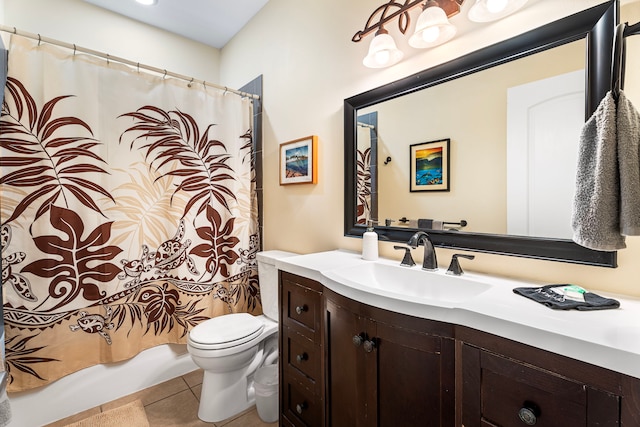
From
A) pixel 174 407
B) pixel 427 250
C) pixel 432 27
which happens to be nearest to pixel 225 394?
pixel 174 407

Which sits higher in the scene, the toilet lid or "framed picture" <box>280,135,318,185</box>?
"framed picture" <box>280,135,318,185</box>

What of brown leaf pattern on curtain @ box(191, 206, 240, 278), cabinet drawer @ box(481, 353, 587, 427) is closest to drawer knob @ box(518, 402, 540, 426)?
cabinet drawer @ box(481, 353, 587, 427)

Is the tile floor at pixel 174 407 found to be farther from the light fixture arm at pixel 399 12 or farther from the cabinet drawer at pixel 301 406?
the light fixture arm at pixel 399 12

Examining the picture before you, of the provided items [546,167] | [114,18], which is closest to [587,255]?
[546,167]

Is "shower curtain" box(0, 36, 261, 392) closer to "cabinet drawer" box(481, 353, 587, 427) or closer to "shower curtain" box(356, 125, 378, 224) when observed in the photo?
"shower curtain" box(356, 125, 378, 224)

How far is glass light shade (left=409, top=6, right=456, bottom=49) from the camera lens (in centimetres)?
118

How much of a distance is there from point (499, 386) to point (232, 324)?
1465 millimetres

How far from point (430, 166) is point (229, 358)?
57.1 inches

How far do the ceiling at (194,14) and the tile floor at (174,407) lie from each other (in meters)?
2.81

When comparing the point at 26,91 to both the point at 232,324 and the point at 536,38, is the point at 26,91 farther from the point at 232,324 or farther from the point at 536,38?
the point at 536,38

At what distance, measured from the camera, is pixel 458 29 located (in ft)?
4.03

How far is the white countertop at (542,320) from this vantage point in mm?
582

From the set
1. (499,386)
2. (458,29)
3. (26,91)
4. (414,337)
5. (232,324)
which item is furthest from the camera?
(232,324)

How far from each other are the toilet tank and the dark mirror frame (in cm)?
81
